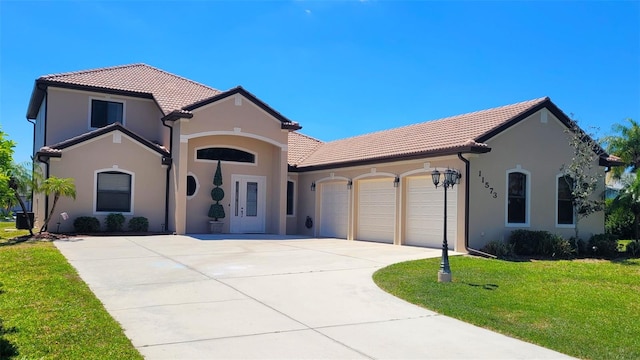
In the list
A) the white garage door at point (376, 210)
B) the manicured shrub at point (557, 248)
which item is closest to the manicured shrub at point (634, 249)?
the manicured shrub at point (557, 248)

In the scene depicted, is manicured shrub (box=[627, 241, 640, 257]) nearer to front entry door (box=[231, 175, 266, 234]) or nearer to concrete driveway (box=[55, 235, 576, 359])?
concrete driveway (box=[55, 235, 576, 359])

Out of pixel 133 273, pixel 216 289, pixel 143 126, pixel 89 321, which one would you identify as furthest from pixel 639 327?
pixel 143 126

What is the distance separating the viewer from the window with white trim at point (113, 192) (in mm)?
20250

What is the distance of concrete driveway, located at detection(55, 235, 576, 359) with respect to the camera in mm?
5980

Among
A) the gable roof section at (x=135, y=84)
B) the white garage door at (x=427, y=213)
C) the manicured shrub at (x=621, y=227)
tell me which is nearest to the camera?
the white garage door at (x=427, y=213)

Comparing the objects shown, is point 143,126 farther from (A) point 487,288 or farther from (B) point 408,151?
(A) point 487,288

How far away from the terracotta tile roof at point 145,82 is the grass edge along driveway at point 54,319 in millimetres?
12490

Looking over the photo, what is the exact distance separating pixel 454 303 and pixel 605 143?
23609 millimetres

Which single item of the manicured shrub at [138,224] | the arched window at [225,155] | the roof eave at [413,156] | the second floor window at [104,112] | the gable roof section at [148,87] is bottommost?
the manicured shrub at [138,224]

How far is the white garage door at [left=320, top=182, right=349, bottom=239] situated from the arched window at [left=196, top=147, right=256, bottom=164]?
3.48m

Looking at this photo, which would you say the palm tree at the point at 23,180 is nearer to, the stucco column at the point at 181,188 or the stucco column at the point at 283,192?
the stucco column at the point at 181,188

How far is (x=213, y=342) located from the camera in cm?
608

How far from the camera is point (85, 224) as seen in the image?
63.4ft

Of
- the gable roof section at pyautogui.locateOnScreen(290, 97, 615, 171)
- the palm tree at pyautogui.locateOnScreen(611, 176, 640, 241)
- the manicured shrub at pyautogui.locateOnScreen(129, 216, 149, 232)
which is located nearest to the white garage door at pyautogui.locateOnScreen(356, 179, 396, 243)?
the gable roof section at pyautogui.locateOnScreen(290, 97, 615, 171)
